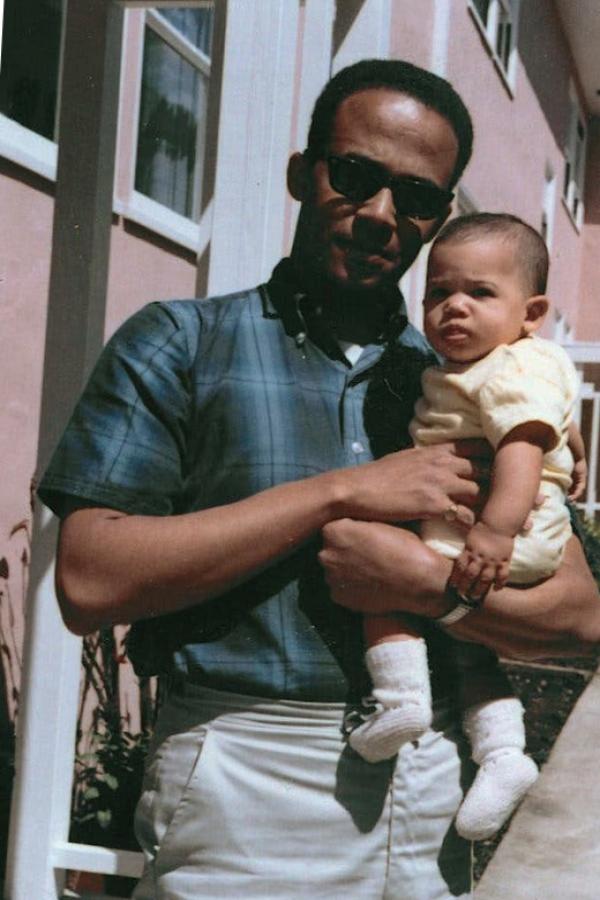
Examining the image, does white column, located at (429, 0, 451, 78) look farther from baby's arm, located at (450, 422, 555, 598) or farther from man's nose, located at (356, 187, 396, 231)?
baby's arm, located at (450, 422, 555, 598)

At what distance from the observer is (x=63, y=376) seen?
3355 mm

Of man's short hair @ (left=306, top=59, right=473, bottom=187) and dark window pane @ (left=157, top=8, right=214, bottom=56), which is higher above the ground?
dark window pane @ (left=157, top=8, right=214, bottom=56)

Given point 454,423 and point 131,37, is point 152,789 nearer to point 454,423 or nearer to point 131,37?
point 454,423

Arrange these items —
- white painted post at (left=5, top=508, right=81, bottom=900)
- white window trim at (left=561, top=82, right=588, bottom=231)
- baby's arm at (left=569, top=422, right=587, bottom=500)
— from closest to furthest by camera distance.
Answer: baby's arm at (left=569, top=422, right=587, bottom=500), white painted post at (left=5, top=508, right=81, bottom=900), white window trim at (left=561, top=82, right=588, bottom=231)

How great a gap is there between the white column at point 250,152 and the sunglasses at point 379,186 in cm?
105

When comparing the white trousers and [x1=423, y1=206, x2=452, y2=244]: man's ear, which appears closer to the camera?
the white trousers

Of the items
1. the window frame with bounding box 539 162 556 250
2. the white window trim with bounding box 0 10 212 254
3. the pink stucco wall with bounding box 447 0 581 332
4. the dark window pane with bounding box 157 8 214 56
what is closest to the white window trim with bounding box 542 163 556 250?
the window frame with bounding box 539 162 556 250

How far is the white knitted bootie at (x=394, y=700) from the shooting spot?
1787mm

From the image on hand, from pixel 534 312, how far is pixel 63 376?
1662 mm

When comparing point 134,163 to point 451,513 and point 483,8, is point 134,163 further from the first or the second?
point 483,8

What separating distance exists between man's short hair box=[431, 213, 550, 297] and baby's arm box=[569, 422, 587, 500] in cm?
26

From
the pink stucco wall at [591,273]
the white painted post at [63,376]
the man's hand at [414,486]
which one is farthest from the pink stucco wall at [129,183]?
the pink stucco wall at [591,273]

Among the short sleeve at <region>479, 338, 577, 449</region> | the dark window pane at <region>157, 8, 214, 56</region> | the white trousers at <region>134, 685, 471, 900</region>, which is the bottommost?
the white trousers at <region>134, 685, 471, 900</region>

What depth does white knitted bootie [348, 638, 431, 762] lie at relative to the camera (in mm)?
1787
